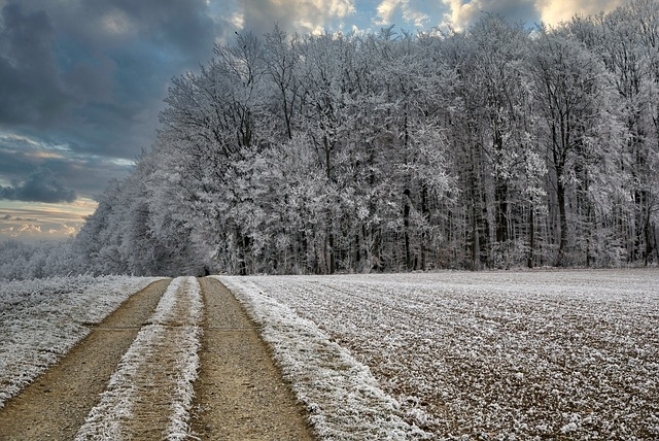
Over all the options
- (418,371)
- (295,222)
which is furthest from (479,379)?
(295,222)

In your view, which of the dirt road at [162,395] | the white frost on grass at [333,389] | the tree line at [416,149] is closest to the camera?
the white frost on grass at [333,389]

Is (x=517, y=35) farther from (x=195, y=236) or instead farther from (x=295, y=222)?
(x=195, y=236)

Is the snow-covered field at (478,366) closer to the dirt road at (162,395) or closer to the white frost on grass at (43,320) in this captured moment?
the dirt road at (162,395)

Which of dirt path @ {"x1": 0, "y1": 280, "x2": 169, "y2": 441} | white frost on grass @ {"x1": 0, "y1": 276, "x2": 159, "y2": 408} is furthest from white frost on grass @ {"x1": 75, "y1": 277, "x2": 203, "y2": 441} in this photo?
white frost on grass @ {"x1": 0, "y1": 276, "x2": 159, "y2": 408}

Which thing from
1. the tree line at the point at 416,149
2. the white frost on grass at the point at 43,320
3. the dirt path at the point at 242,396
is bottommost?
the dirt path at the point at 242,396

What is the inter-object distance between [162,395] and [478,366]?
4906mm

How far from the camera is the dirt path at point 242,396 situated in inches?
209

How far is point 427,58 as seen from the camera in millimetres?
37062

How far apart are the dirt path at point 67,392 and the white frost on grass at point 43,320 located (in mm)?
206

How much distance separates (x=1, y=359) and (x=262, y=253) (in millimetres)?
28393

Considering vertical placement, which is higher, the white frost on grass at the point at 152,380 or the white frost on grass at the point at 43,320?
the white frost on grass at the point at 43,320

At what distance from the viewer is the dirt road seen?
5.30m

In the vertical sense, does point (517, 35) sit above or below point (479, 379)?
above

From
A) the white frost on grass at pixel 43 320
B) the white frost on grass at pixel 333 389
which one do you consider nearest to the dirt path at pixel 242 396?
the white frost on grass at pixel 333 389
